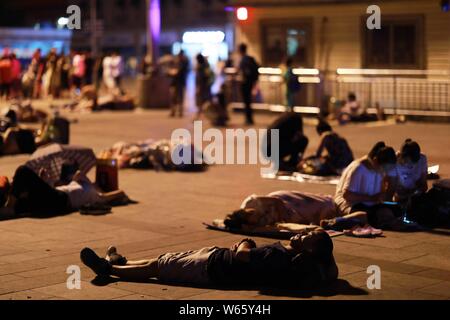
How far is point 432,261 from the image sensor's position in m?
8.76

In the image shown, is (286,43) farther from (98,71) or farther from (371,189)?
(371,189)

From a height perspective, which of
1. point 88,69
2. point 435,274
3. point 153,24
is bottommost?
point 435,274

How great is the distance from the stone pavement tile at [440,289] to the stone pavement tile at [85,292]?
7.67 feet

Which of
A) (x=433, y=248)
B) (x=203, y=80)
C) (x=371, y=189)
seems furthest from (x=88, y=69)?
(x=433, y=248)

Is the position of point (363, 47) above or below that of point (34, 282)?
above

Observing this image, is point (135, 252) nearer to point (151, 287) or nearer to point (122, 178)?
point (151, 287)

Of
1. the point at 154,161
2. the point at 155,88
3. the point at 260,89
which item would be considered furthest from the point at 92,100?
the point at 154,161

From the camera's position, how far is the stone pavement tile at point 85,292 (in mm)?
7404

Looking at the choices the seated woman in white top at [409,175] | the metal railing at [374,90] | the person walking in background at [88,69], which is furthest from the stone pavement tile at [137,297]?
the person walking in background at [88,69]

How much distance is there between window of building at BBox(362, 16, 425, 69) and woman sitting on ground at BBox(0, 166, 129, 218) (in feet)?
47.1

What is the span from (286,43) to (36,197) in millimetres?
16573

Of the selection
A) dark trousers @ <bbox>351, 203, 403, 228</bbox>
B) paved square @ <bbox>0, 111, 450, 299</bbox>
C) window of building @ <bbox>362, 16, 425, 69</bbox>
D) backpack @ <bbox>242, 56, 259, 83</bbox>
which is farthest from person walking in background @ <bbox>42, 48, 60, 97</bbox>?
dark trousers @ <bbox>351, 203, 403, 228</bbox>

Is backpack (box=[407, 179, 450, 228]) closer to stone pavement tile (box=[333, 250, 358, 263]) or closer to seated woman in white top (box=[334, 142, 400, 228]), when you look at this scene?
seated woman in white top (box=[334, 142, 400, 228])

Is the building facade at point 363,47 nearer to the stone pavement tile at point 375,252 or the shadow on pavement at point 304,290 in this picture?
the stone pavement tile at point 375,252
